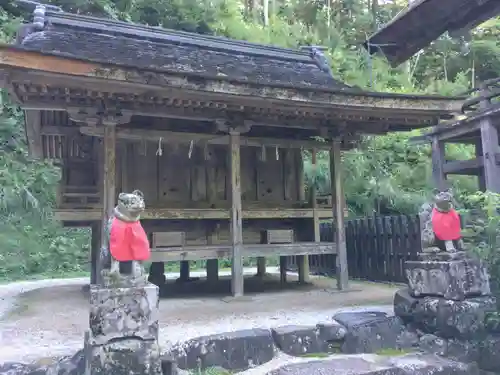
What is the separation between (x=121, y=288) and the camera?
15.0 feet

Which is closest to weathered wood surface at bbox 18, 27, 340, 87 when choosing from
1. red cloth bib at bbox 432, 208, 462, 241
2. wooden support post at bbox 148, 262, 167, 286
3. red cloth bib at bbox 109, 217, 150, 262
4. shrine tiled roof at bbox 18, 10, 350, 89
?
shrine tiled roof at bbox 18, 10, 350, 89

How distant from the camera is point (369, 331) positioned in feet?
18.8

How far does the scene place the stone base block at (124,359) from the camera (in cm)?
429

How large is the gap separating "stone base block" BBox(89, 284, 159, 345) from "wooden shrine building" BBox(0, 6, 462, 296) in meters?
3.05

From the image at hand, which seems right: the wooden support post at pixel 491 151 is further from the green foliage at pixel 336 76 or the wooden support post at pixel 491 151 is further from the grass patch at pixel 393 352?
the grass patch at pixel 393 352

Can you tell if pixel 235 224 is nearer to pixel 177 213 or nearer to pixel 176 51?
pixel 177 213

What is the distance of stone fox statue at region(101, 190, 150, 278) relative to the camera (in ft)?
15.3

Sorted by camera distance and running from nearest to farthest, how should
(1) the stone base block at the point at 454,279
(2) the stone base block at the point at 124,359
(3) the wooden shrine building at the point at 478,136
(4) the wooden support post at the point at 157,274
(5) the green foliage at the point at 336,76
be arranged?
(2) the stone base block at the point at 124,359 < (1) the stone base block at the point at 454,279 < (4) the wooden support post at the point at 157,274 < (3) the wooden shrine building at the point at 478,136 < (5) the green foliage at the point at 336,76

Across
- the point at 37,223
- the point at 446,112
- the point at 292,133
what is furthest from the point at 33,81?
the point at 37,223

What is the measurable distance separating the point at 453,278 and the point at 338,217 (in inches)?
128

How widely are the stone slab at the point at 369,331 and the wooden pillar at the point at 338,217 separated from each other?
2739 mm

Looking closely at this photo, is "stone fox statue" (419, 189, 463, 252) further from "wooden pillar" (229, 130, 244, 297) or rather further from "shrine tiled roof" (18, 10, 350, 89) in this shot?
"wooden pillar" (229, 130, 244, 297)

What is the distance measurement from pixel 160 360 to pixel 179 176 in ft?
17.2

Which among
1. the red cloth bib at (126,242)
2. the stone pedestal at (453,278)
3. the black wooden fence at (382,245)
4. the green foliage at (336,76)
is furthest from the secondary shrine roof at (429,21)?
the red cloth bib at (126,242)
